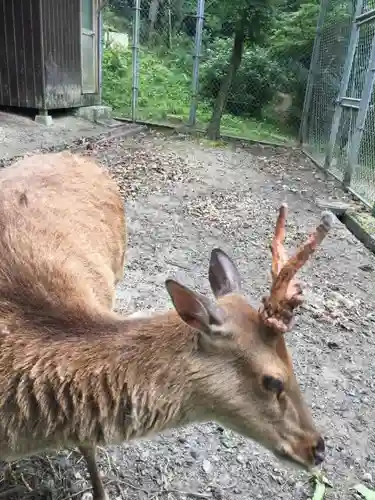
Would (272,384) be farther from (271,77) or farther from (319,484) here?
(271,77)

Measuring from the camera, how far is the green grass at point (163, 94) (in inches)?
499

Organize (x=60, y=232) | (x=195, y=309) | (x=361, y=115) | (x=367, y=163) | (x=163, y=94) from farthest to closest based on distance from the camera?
(x=163, y=94) → (x=367, y=163) → (x=361, y=115) → (x=60, y=232) → (x=195, y=309)

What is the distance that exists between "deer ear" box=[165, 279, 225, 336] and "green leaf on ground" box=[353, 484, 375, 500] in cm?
154

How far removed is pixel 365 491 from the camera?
2.87 m

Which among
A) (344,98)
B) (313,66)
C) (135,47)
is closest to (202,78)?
(135,47)

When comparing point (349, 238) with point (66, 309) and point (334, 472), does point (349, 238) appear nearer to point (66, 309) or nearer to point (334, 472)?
point (334, 472)

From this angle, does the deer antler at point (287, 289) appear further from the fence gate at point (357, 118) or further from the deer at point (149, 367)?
the fence gate at point (357, 118)

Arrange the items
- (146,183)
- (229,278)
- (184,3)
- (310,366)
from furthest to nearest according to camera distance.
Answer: (184,3)
(146,183)
(310,366)
(229,278)

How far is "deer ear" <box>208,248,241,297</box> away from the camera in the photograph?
92.3 inches

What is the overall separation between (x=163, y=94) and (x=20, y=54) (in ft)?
19.0

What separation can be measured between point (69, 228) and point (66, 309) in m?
0.84

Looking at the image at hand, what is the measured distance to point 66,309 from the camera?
218 cm

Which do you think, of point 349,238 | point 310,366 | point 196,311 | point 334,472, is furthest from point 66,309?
point 349,238

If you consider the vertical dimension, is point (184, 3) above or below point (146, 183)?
above
